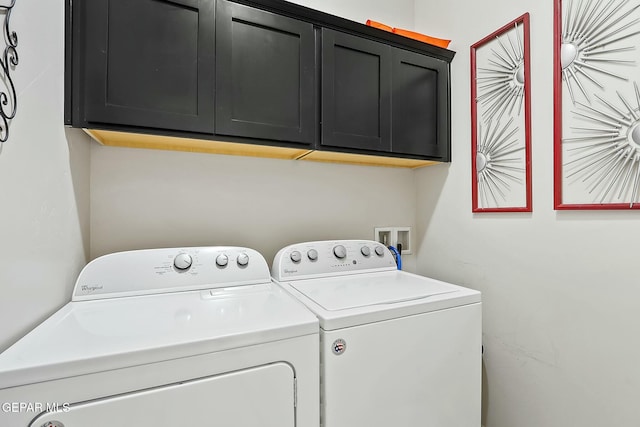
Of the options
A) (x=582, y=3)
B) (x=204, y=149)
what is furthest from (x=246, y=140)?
(x=582, y=3)

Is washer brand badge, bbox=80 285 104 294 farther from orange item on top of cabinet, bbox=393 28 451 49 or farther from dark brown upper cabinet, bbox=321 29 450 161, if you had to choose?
orange item on top of cabinet, bbox=393 28 451 49

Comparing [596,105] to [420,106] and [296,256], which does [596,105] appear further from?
[296,256]

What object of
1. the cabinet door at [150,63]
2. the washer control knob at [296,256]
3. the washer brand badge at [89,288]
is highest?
the cabinet door at [150,63]

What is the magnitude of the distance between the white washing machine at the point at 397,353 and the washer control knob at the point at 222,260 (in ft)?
0.92

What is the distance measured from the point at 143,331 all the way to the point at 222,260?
0.49 meters

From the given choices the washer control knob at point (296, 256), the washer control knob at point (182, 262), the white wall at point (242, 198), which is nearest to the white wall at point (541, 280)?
the white wall at point (242, 198)

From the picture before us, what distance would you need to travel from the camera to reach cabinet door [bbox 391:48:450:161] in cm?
147

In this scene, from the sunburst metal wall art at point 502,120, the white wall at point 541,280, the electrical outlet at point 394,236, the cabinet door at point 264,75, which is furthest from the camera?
the electrical outlet at point 394,236

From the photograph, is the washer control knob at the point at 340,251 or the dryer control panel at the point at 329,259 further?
the washer control knob at the point at 340,251

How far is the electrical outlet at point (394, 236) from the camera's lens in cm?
182

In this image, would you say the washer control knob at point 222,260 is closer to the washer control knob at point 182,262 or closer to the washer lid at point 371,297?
the washer control knob at point 182,262

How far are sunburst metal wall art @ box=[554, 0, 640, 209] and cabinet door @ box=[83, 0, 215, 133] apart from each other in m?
1.35

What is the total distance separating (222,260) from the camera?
123 centimetres

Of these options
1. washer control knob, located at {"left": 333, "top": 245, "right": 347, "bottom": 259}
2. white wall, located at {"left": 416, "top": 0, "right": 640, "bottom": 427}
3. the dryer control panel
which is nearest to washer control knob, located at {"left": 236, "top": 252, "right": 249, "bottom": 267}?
the dryer control panel
